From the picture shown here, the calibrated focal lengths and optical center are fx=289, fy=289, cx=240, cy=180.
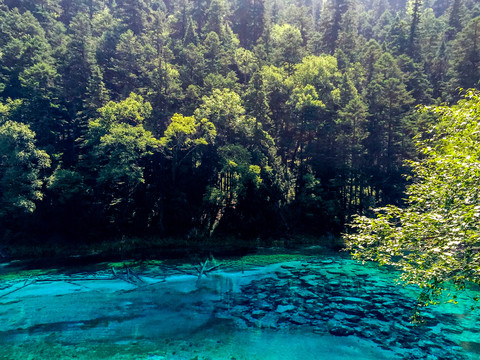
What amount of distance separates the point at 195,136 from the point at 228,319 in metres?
28.2

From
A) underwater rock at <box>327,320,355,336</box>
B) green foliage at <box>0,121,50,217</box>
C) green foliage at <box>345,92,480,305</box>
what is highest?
green foliage at <box>0,121,50,217</box>

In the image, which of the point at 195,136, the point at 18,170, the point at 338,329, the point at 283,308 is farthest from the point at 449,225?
the point at 18,170

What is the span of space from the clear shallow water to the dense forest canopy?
50.9 ft

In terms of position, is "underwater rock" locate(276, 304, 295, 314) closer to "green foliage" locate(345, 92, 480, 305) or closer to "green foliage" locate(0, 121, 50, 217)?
"green foliage" locate(345, 92, 480, 305)

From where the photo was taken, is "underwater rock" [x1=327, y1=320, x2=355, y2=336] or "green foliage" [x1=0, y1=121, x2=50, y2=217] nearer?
"underwater rock" [x1=327, y1=320, x2=355, y2=336]

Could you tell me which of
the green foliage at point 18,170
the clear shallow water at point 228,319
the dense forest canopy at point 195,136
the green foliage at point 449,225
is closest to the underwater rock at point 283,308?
the clear shallow water at point 228,319

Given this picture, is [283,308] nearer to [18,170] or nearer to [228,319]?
[228,319]

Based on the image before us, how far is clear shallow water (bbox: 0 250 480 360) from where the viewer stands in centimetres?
1454

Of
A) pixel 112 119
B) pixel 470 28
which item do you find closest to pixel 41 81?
pixel 112 119

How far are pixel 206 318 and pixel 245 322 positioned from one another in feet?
8.20

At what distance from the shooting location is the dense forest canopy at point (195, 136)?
37781 millimetres

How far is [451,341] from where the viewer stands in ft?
49.4

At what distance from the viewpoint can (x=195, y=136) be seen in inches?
1628

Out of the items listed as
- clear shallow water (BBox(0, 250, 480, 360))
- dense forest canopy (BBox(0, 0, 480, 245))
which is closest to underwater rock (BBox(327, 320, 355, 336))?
clear shallow water (BBox(0, 250, 480, 360))
